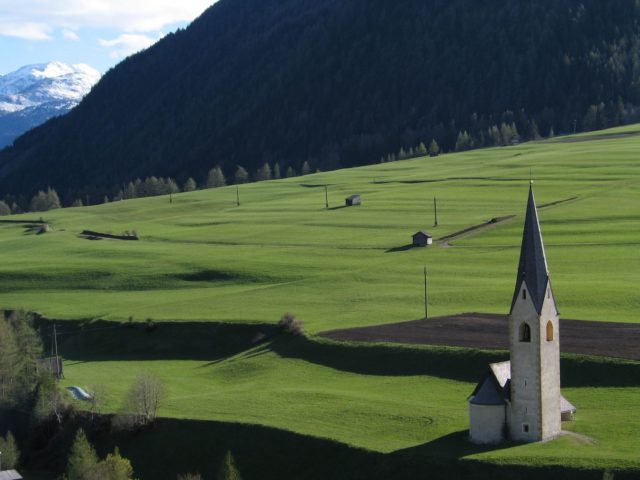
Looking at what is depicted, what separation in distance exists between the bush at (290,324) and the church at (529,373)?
31.1 metres

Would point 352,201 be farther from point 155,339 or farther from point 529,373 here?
point 529,373

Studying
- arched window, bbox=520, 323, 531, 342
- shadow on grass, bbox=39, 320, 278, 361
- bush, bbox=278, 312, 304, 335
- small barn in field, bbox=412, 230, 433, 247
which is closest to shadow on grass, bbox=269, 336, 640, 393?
bush, bbox=278, 312, 304, 335

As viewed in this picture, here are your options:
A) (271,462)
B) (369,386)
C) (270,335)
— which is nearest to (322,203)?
(270,335)

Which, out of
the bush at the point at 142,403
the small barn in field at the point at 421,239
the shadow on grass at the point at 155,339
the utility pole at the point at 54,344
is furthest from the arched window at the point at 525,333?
the small barn in field at the point at 421,239

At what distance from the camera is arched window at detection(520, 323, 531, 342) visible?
62.8 m

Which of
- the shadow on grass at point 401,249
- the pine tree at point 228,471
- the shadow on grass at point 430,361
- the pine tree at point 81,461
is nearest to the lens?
the pine tree at point 228,471

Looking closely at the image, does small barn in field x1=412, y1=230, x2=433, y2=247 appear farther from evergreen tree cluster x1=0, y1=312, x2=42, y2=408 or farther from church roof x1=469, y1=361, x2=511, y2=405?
church roof x1=469, y1=361, x2=511, y2=405

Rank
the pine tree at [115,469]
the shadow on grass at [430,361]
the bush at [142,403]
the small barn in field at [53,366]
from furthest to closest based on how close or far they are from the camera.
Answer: the small barn in field at [53,366]
the bush at [142,403]
the shadow on grass at [430,361]
the pine tree at [115,469]

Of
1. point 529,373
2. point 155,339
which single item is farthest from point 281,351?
point 529,373

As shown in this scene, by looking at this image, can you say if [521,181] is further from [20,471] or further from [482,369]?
[20,471]

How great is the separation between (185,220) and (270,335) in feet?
289

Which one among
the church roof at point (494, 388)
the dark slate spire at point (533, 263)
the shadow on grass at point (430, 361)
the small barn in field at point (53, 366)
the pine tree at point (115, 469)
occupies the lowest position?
the pine tree at point (115, 469)

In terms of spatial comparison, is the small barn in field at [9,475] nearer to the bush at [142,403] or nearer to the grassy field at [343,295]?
the bush at [142,403]

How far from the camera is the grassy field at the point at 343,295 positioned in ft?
227
